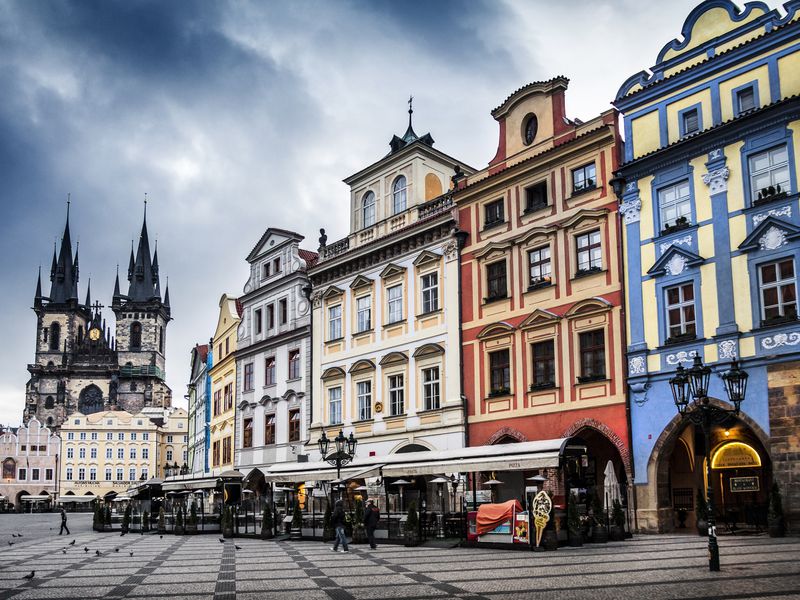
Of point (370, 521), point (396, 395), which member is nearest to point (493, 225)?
point (396, 395)

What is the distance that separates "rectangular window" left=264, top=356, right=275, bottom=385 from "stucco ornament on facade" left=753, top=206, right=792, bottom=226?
2873 centimetres

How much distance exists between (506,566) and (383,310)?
2154 centimetres

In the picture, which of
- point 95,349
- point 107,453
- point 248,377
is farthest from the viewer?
point 95,349

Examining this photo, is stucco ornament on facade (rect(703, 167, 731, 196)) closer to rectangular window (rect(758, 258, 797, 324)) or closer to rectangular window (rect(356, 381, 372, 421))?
rectangular window (rect(758, 258, 797, 324))

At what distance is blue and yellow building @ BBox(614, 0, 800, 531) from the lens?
1014 inches

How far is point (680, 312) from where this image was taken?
92.7ft

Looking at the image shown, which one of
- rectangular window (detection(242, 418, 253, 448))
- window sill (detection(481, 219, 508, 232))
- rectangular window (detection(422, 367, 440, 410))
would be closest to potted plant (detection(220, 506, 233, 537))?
rectangular window (detection(422, 367, 440, 410))

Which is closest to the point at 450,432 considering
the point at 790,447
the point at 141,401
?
the point at 790,447

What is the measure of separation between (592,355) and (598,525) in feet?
22.9

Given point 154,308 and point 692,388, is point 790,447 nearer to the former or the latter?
point 692,388

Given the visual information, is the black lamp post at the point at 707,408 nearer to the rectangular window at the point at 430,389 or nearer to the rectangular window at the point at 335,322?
the rectangular window at the point at 430,389

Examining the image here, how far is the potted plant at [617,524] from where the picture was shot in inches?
1021

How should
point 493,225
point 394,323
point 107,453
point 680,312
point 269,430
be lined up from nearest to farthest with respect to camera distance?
1. point 680,312
2. point 493,225
3. point 394,323
4. point 269,430
5. point 107,453

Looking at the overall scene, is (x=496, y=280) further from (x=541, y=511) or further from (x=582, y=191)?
(x=541, y=511)
